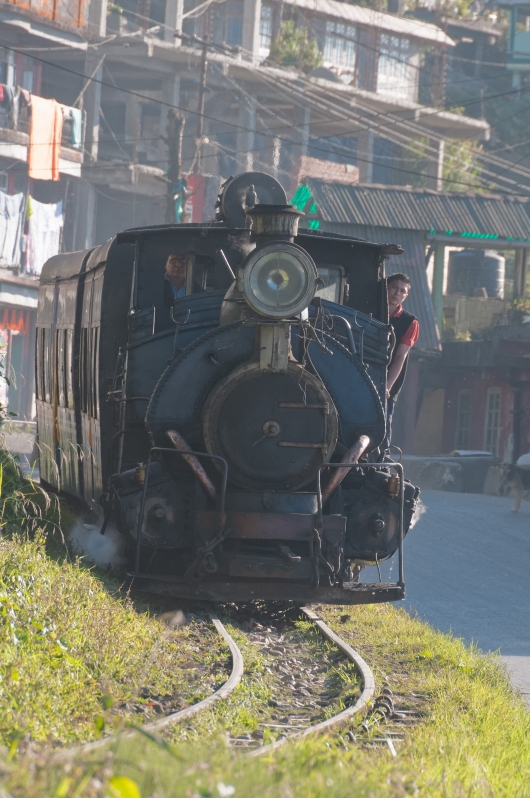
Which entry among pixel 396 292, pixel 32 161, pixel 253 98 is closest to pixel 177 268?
pixel 396 292

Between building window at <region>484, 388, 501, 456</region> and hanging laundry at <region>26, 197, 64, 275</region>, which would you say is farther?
hanging laundry at <region>26, 197, 64, 275</region>

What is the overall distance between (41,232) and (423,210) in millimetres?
12818

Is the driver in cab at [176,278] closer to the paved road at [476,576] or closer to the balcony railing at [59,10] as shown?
the paved road at [476,576]

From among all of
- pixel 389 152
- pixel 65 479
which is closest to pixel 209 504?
pixel 65 479

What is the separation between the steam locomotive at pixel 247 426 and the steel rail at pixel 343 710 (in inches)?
14.7

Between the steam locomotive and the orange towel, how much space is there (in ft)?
90.7

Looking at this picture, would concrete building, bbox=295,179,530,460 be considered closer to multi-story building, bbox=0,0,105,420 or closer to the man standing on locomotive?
multi-story building, bbox=0,0,105,420

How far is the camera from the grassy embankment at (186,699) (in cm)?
316

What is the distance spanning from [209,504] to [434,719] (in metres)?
2.55

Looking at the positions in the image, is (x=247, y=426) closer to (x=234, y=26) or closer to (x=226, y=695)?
(x=226, y=695)

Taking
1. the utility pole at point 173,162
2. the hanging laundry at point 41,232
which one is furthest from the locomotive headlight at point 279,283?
the hanging laundry at point 41,232

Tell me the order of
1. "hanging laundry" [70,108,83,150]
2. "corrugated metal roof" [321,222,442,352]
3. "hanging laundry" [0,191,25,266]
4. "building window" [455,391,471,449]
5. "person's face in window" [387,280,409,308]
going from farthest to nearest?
"hanging laundry" [70,108,83,150]
"hanging laundry" [0,191,25,266]
"building window" [455,391,471,449]
"corrugated metal roof" [321,222,442,352]
"person's face in window" [387,280,409,308]

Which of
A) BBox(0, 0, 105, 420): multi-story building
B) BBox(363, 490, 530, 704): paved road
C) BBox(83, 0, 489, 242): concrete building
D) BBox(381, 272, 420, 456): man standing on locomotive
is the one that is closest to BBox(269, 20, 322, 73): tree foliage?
BBox(83, 0, 489, 242): concrete building

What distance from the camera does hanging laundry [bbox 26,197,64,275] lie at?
35.0 metres
